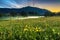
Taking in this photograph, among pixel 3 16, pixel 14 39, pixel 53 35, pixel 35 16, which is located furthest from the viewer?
pixel 35 16

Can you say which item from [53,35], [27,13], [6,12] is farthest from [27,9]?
[53,35]

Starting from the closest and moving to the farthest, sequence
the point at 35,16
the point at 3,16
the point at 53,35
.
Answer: the point at 53,35 < the point at 3,16 < the point at 35,16

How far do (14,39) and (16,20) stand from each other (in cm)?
198

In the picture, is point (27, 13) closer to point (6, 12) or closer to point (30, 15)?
point (30, 15)

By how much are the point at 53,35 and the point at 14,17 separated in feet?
6.47

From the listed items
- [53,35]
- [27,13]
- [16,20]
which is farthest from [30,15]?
[53,35]

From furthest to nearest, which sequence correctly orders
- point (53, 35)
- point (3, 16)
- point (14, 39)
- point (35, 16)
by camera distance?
point (35, 16), point (3, 16), point (53, 35), point (14, 39)

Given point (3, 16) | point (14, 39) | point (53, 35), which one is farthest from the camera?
point (3, 16)

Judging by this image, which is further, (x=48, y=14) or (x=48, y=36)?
(x=48, y=14)

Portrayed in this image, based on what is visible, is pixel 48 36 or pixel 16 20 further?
pixel 16 20

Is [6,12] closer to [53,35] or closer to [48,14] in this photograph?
[48,14]

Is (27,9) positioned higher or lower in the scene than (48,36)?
higher

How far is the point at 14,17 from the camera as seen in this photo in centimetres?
674

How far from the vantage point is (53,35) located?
16.8 feet
